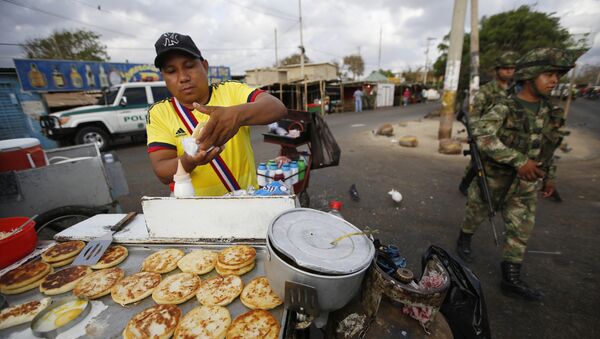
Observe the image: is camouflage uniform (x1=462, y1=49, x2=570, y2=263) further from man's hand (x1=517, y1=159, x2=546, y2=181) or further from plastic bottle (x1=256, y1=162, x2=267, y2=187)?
plastic bottle (x1=256, y1=162, x2=267, y2=187)

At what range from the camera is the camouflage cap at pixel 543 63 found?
2254 millimetres

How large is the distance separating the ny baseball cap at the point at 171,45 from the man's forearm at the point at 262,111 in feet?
1.70

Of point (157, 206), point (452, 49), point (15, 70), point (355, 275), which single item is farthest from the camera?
point (15, 70)

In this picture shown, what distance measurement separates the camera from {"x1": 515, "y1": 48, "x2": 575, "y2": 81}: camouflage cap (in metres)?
2.25

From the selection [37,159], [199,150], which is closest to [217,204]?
[199,150]

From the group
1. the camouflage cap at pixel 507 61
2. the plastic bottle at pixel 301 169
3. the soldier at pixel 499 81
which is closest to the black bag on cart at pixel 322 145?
the plastic bottle at pixel 301 169

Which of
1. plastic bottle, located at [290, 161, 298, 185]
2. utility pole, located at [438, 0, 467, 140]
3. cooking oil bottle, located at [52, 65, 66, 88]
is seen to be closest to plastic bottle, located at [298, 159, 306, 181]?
plastic bottle, located at [290, 161, 298, 185]

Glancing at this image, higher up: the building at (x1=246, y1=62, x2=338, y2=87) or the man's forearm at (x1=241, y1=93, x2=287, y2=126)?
the building at (x1=246, y1=62, x2=338, y2=87)

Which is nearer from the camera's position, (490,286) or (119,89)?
(490,286)

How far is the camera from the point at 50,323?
102cm

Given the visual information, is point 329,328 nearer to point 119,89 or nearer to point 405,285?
point 405,285

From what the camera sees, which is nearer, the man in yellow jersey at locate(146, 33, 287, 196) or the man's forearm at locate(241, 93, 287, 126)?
the man in yellow jersey at locate(146, 33, 287, 196)

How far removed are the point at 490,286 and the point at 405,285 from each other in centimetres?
243

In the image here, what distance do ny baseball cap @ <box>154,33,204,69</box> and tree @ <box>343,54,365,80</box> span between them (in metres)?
50.8
